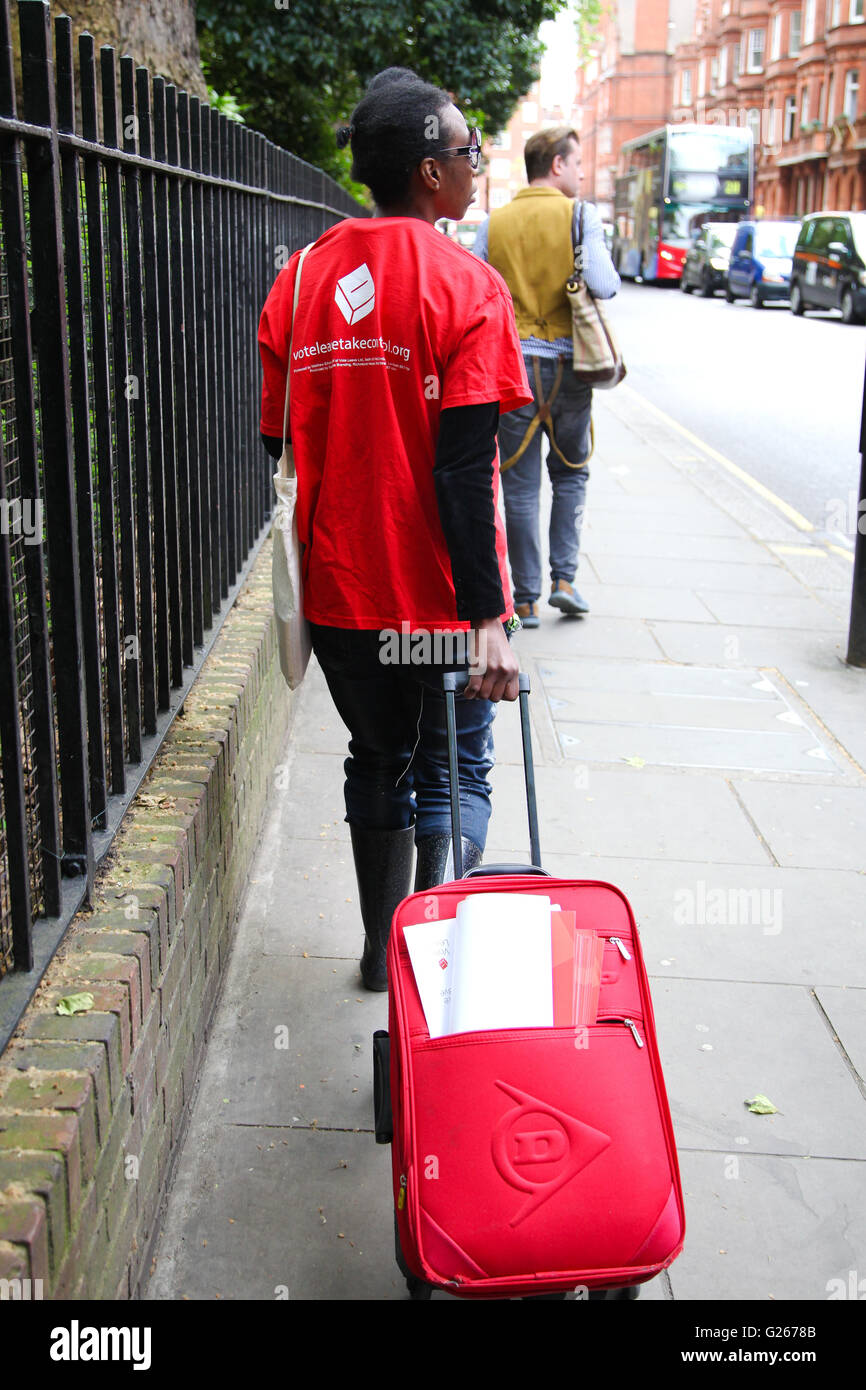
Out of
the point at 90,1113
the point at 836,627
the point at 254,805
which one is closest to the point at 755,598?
the point at 836,627

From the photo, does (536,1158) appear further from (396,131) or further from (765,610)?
(765,610)

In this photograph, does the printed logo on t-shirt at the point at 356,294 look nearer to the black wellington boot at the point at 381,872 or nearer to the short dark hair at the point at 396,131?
the short dark hair at the point at 396,131

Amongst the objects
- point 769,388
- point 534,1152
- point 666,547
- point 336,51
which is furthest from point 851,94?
point 534,1152

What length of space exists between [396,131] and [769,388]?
47.3 feet

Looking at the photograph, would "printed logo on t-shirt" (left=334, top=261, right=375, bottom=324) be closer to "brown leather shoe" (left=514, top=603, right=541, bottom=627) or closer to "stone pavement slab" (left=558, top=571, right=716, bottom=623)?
"brown leather shoe" (left=514, top=603, right=541, bottom=627)

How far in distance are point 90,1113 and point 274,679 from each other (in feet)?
8.98

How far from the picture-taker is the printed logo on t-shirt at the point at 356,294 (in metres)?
2.75

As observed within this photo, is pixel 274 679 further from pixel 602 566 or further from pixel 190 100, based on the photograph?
pixel 602 566

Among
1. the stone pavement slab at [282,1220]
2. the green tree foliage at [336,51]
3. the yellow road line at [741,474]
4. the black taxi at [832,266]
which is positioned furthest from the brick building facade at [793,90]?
the stone pavement slab at [282,1220]

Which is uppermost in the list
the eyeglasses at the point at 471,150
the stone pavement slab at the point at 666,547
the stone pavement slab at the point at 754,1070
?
the eyeglasses at the point at 471,150

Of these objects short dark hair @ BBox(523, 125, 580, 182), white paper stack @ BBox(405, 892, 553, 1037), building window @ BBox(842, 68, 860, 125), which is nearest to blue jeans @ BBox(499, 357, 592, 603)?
short dark hair @ BBox(523, 125, 580, 182)

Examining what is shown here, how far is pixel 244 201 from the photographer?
4797 mm

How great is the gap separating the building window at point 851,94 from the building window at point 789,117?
8539 mm

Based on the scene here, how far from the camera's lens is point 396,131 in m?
2.80
